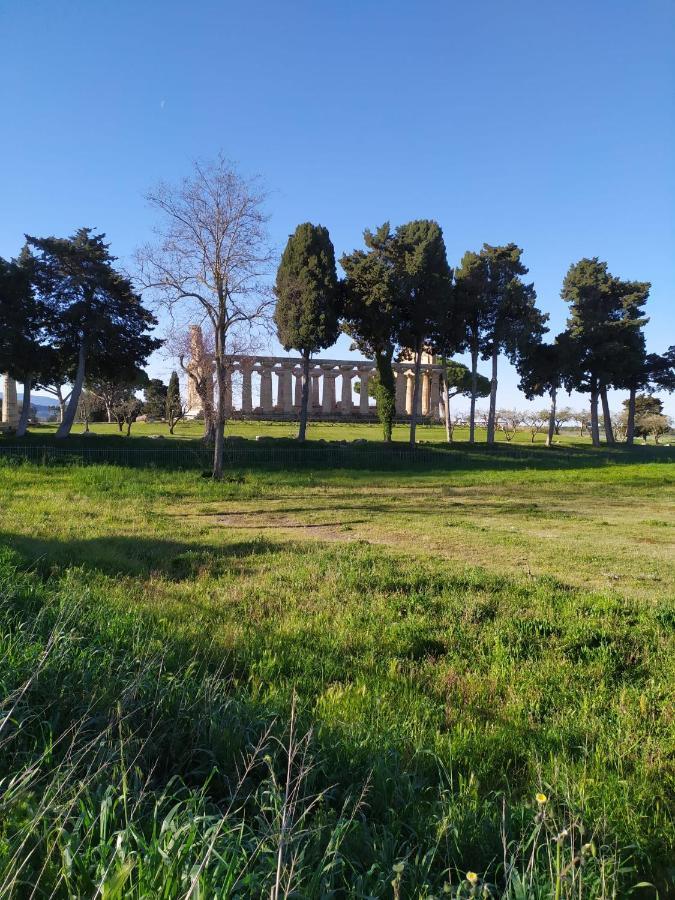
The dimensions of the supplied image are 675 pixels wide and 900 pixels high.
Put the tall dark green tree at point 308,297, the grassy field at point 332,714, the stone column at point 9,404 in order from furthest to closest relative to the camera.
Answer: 1. the stone column at point 9,404
2. the tall dark green tree at point 308,297
3. the grassy field at point 332,714

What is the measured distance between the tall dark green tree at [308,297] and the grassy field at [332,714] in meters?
19.2

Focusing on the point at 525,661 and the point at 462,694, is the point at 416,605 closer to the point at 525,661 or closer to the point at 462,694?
the point at 525,661

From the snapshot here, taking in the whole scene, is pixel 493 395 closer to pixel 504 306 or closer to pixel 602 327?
pixel 504 306

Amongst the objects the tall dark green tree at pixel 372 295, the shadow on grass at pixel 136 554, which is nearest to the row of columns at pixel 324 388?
the tall dark green tree at pixel 372 295

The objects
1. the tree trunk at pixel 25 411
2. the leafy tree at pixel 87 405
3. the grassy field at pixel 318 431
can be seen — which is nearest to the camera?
the tree trunk at pixel 25 411

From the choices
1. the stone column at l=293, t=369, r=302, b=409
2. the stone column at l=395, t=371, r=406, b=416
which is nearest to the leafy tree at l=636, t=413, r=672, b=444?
the stone column at l=395, t=371, r=406, b=416

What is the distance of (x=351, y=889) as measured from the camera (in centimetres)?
195

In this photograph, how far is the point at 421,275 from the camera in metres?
29.0

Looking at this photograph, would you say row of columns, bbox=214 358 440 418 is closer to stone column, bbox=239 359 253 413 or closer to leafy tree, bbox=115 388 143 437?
stone column, bbox=239 359 253 413

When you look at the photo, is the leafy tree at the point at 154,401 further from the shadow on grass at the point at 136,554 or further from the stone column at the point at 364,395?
the shadow on grass at the point at 136,554

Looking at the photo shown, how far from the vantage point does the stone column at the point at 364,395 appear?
2201 inches

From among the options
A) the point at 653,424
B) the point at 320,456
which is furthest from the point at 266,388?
the point at 653,424

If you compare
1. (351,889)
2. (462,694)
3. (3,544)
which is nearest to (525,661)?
(462,694)

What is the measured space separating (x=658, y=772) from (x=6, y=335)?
86.6 feet
